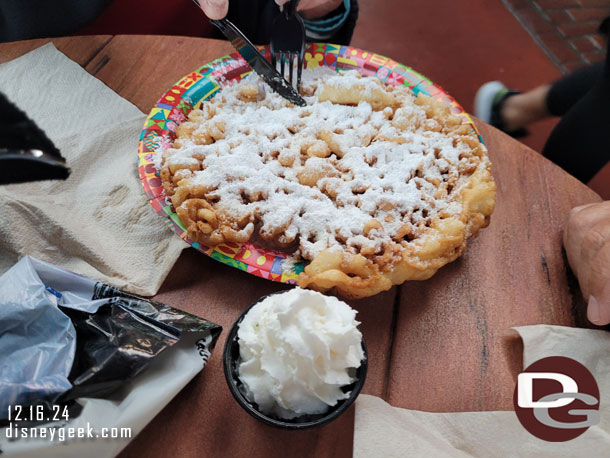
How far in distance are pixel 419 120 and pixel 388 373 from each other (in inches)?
20.2

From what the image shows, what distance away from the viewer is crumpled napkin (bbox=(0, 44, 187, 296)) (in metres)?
0.87

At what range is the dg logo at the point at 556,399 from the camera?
714 mm

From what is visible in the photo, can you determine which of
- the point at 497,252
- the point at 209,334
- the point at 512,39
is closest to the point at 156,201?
the point at 209,334

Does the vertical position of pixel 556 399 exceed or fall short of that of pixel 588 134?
it falls short

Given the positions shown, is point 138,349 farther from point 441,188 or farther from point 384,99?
point 384,99

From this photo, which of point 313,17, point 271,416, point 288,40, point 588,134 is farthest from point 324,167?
point 588,134

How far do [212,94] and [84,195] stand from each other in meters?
0.33

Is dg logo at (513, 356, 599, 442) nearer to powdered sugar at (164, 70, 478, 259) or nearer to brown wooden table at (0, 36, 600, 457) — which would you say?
brown wooden table at (0, 36, 600, 457)

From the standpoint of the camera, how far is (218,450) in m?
0.70

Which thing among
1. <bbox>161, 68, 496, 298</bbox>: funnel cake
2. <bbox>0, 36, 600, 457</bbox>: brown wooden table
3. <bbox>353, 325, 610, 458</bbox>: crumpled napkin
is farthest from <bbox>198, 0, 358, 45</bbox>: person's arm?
<bbox>353, 325, 610, 458</bbox>: crumpled napkin

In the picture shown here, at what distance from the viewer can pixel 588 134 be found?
4.85ft

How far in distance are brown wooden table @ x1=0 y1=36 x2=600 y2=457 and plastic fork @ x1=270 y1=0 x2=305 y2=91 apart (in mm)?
302

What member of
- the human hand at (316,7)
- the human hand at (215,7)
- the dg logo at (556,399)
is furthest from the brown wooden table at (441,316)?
the human hand at (316,7)

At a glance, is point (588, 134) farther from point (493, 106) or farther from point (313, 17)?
point (313, 17)
